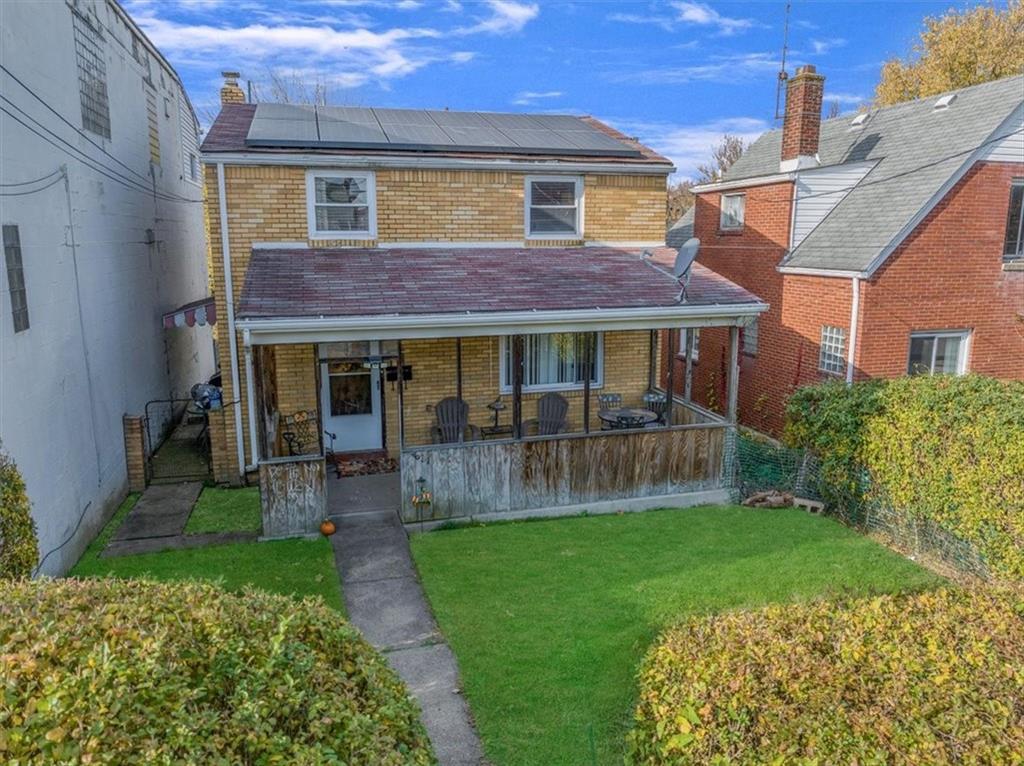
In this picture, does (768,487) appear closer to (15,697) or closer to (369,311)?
(369,311)

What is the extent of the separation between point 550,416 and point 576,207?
4.10 meters

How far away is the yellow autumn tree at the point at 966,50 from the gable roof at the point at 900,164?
1321 centimetres

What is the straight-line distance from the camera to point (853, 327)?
13.7 meters

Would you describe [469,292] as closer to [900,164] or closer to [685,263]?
[685,263]

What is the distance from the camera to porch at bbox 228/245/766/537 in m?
10.2

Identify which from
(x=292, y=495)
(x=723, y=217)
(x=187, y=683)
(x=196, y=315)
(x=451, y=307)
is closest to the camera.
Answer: (x=187, y=683)

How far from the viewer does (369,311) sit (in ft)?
33.3

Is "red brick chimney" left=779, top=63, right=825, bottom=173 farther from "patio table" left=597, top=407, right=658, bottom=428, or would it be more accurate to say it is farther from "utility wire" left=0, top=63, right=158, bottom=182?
"utility wire" left=0, top=63, right=158, bottom=182

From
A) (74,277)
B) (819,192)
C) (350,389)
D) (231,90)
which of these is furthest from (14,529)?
(819,192)

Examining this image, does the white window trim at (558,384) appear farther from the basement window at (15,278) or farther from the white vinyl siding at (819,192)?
the basement window at (15,278)

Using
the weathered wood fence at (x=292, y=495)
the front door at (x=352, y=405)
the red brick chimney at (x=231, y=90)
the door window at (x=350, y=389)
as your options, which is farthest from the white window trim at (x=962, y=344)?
the red brick chimney at (x=231, y=90)

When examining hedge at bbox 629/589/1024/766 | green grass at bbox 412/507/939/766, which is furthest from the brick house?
hedge at bbox 629/589/1024/766

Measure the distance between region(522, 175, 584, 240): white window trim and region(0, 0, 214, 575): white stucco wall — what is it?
718cm

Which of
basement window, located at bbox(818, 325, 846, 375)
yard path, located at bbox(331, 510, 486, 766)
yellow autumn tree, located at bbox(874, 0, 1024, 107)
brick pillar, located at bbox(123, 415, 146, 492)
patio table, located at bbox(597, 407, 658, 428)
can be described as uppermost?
yellow autumn tree, located at bbox(874, 0, 1024, 107)
